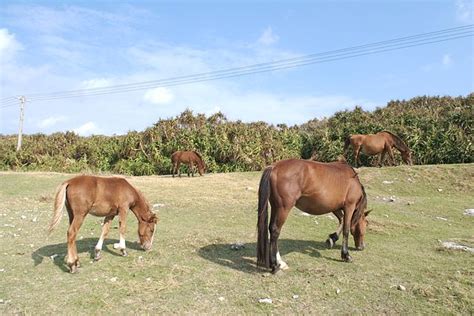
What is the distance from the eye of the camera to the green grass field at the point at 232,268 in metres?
5.21

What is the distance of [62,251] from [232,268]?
322cm

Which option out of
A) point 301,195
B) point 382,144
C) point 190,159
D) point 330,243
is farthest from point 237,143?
point 301,195

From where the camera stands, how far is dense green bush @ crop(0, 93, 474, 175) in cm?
1970

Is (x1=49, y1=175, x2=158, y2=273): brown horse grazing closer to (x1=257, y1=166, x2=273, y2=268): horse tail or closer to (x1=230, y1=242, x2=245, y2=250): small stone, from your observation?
(x1=230, y1=242, x2=245, y2=250): small stone

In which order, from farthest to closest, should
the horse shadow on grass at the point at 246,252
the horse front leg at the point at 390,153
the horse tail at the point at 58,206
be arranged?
1. the horse front leg at the point at 390,153
2. the horse shadow on grass at the point at 246,252
3. the horse tail at the point at 58,206

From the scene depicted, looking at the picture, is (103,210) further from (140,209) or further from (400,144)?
(400,144)

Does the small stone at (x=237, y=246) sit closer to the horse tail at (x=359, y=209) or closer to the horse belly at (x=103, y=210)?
the horse tail at (x=359, y=209)

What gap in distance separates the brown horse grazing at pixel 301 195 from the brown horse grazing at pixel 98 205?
2.28 metres

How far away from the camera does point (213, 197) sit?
13195 mm

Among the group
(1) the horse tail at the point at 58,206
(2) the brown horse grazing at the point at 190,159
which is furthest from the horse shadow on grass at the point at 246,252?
(2) the brown horse grazing at the point at 190,159

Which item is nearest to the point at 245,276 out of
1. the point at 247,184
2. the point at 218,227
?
the point at 218,227

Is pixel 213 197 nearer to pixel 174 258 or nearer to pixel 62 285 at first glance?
pixel 174 258

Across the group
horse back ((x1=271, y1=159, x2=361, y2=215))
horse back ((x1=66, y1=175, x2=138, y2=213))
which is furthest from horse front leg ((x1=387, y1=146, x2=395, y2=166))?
horse back ((x1=66, y1=175, x2=138, y2=213))

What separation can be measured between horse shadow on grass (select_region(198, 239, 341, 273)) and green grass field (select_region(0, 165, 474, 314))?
0.02 meters
